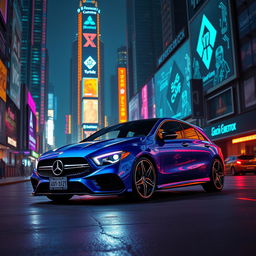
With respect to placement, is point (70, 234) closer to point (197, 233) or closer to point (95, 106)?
point (197, 233)

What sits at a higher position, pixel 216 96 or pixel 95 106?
pixel 95 106

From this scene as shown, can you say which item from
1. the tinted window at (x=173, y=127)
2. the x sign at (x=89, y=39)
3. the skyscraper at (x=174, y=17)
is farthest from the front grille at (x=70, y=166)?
the x sign at (x=89, y=39)

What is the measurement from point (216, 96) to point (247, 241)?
136 ft

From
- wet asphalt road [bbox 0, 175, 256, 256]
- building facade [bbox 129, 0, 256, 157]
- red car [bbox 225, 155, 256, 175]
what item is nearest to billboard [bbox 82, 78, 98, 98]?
building facade [bbox 129, 0, 256, 157]

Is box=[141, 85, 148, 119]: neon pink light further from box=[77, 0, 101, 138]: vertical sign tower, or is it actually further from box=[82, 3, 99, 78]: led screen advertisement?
box=[82, 3, 99, 78]: led screen advertisement

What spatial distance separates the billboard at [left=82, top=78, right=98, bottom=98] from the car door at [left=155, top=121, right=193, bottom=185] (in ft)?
438

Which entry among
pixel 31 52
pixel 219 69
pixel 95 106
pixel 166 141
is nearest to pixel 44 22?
pixel 31 52

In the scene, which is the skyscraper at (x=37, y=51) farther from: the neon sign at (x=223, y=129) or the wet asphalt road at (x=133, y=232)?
the wet asphalt road at (x=133, y=232)

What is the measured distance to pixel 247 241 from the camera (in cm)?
280

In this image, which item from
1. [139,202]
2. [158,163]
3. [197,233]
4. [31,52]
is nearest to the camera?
[197,233]

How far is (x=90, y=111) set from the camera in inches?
5674

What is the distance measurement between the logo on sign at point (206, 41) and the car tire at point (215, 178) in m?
34.9

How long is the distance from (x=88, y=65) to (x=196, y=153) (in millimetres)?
150091

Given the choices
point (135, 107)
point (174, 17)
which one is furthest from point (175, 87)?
point (174, 17)
